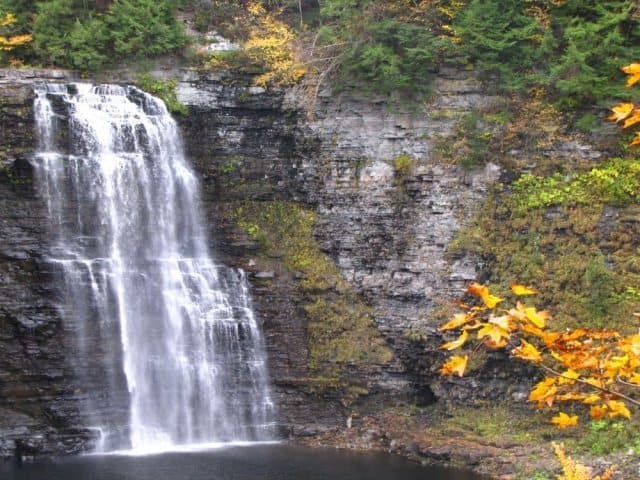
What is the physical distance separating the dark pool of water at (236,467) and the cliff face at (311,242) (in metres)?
1.30

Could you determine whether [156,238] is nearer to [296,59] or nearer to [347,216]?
[347,216]

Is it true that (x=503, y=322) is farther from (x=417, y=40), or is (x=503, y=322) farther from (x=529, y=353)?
(x=417, y=40)

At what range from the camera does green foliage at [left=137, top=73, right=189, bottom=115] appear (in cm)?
1962

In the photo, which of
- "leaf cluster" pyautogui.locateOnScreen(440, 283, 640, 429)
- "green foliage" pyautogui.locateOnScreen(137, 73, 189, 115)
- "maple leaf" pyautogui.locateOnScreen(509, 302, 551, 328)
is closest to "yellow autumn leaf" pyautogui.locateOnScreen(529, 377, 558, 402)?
"leaf cluster" pyautogui.locateOnScreen(440, 283, 640, 429)

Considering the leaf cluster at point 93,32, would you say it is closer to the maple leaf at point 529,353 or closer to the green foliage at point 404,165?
the green foliage at point 404,165

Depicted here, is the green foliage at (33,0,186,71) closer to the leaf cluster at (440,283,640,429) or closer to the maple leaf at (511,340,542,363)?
the leaf cluster at (440,283,640,429)

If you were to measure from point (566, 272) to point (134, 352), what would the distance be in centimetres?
1071

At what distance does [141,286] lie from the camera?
17672mm

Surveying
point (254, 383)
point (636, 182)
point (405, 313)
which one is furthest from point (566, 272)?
point (254, 383)

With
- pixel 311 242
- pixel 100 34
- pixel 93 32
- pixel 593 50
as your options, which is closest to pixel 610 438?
pixel 311 242

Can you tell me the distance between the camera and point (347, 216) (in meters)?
19.5

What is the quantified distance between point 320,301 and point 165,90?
293 inches

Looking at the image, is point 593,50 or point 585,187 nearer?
point 585,187

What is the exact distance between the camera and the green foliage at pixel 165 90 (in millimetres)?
19625
